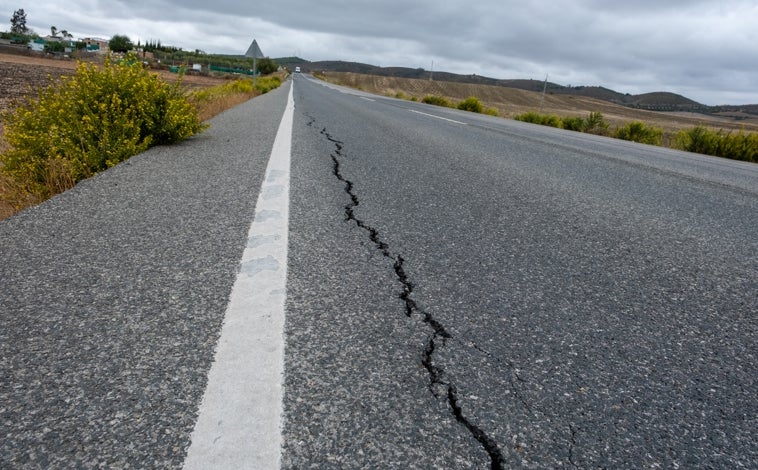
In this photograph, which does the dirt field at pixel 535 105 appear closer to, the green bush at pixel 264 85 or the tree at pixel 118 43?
the green bush at pixel 264 85

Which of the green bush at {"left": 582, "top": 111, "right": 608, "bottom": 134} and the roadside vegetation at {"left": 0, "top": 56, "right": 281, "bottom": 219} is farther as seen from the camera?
the green bush at {"left": 582, "top": 111, "right": 608, "bottom": 134}

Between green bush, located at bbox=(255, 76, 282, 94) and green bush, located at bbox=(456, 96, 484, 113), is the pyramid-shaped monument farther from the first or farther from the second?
green bush, located at bbox=(456, 96, 484, 113)

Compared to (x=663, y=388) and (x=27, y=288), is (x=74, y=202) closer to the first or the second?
(x=27, y=288)

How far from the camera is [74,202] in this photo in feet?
8.56

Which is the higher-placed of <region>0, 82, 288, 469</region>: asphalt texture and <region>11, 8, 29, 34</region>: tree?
<region>11, 8, 29, 34</region>: tree

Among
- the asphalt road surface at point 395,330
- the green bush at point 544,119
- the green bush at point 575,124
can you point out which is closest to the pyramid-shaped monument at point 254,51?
the green bush at point 544,119

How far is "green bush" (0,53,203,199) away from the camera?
11.2 feet

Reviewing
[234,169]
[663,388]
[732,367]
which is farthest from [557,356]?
[234,169]

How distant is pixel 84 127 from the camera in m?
3.80

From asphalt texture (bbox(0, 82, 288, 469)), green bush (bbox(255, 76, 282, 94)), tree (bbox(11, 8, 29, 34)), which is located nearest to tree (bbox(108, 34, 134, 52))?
tree (bbox(11, 8, 29, 34))

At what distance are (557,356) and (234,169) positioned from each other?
302cm

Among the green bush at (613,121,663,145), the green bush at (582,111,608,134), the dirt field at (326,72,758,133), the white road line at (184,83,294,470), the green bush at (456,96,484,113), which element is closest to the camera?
the white road line at (184,83,294,470)

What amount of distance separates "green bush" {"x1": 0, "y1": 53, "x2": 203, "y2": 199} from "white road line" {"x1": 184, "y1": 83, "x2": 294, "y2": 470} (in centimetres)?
240

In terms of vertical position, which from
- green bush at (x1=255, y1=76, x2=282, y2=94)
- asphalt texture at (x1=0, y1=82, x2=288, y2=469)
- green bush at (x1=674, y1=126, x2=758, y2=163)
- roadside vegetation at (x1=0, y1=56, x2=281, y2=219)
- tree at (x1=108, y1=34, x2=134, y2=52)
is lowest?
asphalt texture at (x1=0, y1=82, x2=288, y2=469)
